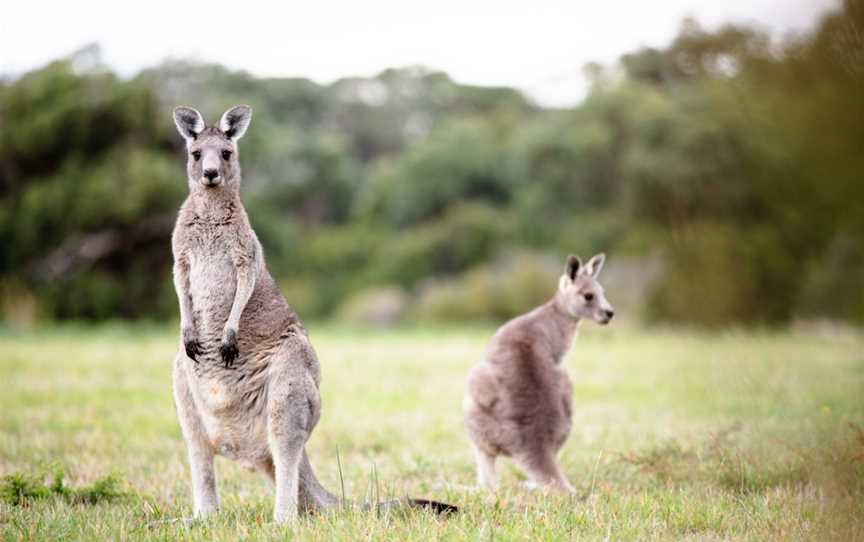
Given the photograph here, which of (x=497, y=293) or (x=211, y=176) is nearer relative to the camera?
(x=211, y=176)

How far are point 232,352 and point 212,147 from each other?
0.99 metres

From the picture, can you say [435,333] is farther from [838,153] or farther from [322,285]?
[838,153]

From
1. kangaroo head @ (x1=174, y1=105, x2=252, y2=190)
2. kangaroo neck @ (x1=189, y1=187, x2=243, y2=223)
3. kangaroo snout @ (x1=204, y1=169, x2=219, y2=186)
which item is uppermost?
kangaroo head @ (x1=174, y1=105, x2=252, y2=190)

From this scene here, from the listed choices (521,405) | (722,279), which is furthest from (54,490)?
(722,279)

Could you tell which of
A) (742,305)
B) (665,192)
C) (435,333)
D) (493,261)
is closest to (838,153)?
(435,333)

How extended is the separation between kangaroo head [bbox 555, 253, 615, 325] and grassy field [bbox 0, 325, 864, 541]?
96 cm

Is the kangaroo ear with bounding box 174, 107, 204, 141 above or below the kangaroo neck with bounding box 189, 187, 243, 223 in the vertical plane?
above

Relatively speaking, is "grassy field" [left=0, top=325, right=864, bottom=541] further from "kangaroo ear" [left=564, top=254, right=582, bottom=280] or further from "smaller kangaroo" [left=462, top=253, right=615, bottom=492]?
"kangaroo ear" [left=564, top=254, right=582, bottom=280]

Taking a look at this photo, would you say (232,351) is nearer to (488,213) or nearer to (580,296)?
(580,296)

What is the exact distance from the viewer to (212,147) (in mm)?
4324

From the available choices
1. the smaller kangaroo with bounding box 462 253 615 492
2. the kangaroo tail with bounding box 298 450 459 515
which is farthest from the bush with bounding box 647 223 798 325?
the kangaroo tail with bounding box 298 450 459 515

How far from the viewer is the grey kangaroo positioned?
13.3 ft

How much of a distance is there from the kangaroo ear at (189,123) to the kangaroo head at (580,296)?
9.89ft

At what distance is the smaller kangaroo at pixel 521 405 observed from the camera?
201 inches
